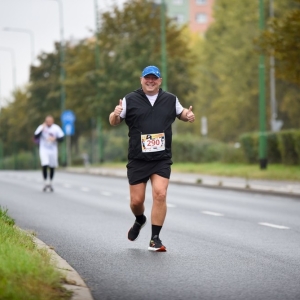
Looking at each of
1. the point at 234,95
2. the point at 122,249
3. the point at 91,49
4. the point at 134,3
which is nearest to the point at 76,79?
the point at 91,49

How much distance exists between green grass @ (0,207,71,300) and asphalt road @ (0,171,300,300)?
0.45m

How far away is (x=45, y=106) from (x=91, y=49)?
14523 mm

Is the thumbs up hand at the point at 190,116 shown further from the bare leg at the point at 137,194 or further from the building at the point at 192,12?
the building at the point at 192,12

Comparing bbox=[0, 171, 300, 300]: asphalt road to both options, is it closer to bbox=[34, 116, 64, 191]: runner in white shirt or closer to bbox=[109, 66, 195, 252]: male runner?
bbox=[109, 66, 195, 252]: male runner

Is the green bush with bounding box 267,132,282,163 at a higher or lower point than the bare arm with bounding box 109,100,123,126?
lower

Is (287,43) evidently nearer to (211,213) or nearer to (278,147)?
(278,147)

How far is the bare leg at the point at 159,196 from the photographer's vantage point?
35.6 ft

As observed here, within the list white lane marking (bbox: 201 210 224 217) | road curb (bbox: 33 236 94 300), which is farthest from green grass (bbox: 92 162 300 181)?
road curb (bbox: 33 236 94 300)

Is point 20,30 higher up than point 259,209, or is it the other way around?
point 20,30

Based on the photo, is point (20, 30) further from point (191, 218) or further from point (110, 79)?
point (191, 218)

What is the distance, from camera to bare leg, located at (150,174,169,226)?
10.8 metres

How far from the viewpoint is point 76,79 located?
58.1 meters

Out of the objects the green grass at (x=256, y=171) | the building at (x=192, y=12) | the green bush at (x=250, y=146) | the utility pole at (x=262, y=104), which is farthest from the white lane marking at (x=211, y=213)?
the building at (x=192, y=12)

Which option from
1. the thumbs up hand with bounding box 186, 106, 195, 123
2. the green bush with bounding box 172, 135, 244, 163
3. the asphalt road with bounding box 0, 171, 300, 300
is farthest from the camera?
the green bush with bounding box 172, 135, 244, 163
